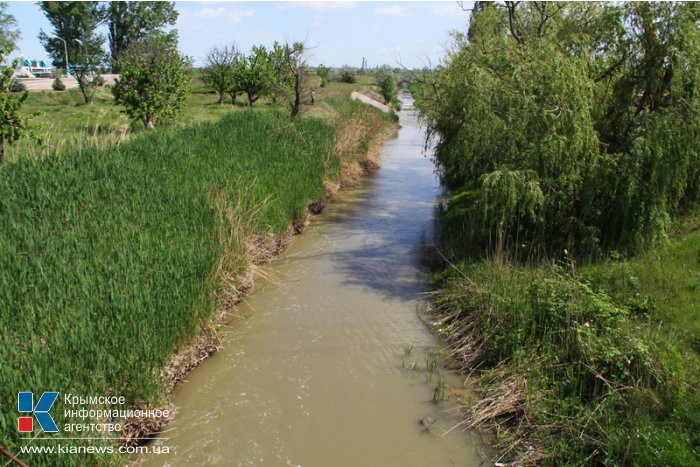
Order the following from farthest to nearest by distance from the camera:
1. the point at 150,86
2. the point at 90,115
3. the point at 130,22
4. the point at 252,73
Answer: the point at 130,22 < the point at 252,73 < the point at 90,115 < the point at 150,86

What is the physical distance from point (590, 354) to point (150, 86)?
17.0 metres

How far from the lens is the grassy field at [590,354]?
16.9 ft

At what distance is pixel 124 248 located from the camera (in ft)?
23.6

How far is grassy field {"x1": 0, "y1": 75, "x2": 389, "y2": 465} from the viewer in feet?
16.7

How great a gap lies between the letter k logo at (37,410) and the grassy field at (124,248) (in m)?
0.06

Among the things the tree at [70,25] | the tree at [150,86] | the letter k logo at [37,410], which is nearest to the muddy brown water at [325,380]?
the letter k logo at [37,410]

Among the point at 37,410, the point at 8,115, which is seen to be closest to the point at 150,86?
the point at 8,115

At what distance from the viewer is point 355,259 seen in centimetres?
1163

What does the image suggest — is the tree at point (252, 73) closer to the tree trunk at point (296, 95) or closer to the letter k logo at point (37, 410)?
the tree trunk at point (296, 95)

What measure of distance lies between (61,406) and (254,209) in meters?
6.45

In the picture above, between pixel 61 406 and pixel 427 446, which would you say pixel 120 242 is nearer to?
pixel 61 406

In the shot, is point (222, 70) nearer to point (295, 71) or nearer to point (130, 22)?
point (295, 71)

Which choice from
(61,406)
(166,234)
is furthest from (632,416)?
(166,234)

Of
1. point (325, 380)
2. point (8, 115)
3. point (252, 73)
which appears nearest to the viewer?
point (325, 380)
